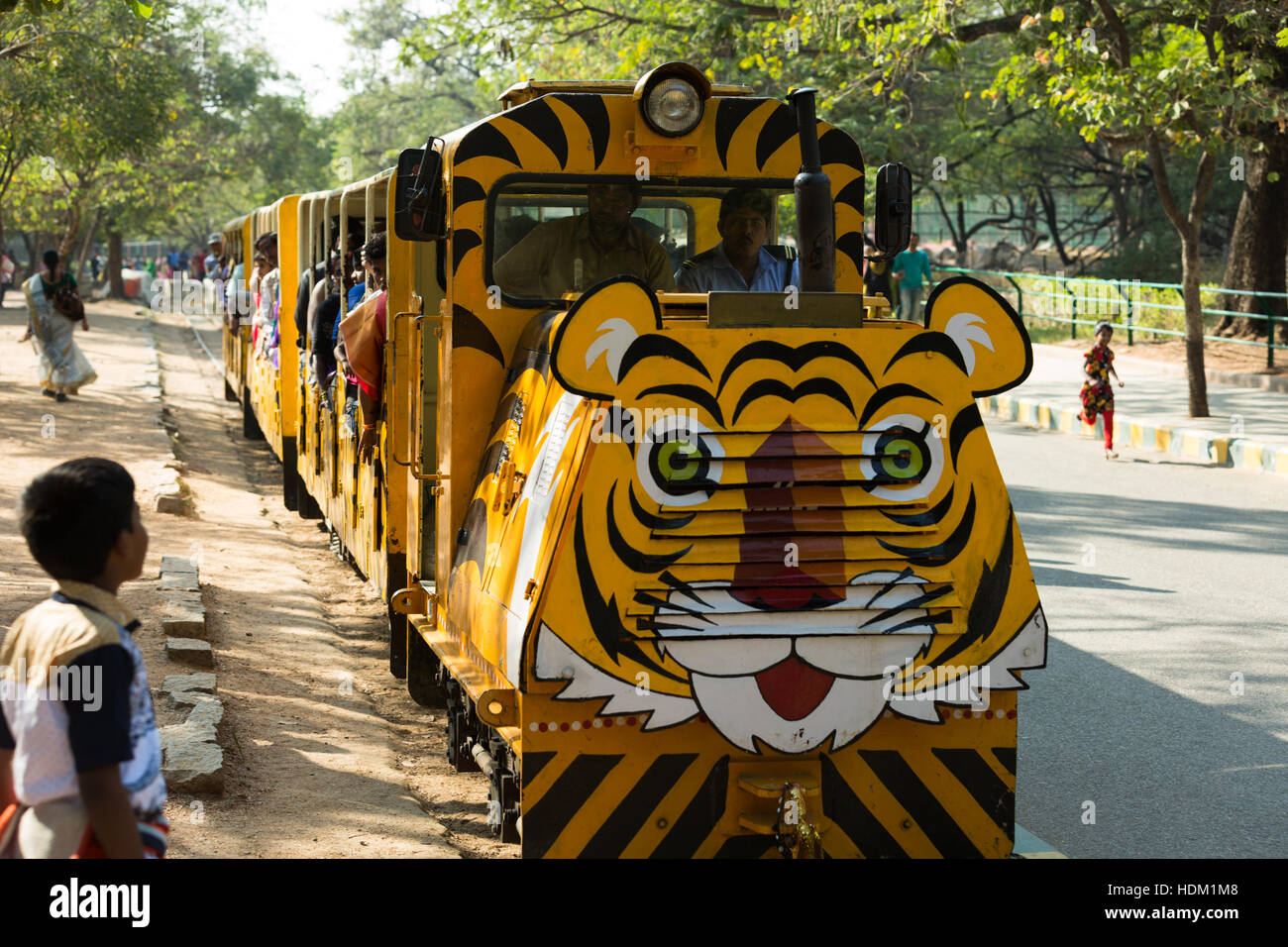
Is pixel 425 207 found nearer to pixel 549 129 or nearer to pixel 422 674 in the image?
pixel 549 129

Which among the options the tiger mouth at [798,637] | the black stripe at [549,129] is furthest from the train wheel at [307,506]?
the tiger mouth at [798,637]

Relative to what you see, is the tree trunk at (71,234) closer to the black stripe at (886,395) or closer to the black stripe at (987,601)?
the black stripe at (886,395)

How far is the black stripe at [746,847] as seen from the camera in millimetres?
4621

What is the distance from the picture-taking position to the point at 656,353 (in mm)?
4562

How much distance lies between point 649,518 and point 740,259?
188cm

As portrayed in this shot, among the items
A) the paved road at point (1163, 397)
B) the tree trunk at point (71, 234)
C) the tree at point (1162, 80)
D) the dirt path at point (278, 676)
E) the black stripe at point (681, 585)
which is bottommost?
the dirt path at point (278, 676)

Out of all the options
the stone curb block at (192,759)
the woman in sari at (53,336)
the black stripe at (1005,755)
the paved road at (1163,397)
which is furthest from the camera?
the woman in sari at (53,336)

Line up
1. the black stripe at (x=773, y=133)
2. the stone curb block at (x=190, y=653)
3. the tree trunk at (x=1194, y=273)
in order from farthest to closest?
the tree trunk at (x=1194, y=273) → the stone curb block at (x=190, y=653) → the black stripe at (x=773, y=133)

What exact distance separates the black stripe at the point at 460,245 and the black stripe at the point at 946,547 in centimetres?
206

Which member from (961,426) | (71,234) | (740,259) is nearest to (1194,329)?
(740,259)

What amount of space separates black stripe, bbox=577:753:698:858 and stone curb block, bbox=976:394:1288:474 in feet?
32.3

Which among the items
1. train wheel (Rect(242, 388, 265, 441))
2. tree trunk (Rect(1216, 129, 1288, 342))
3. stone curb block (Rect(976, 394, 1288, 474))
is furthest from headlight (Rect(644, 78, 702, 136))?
tree trunk (Rect(1216, 129, 1288, 342))

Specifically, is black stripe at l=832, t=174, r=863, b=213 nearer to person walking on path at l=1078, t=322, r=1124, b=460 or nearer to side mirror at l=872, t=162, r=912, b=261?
side mirror at l=872, t=162, r=912, b=261

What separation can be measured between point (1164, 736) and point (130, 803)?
5136 mm
